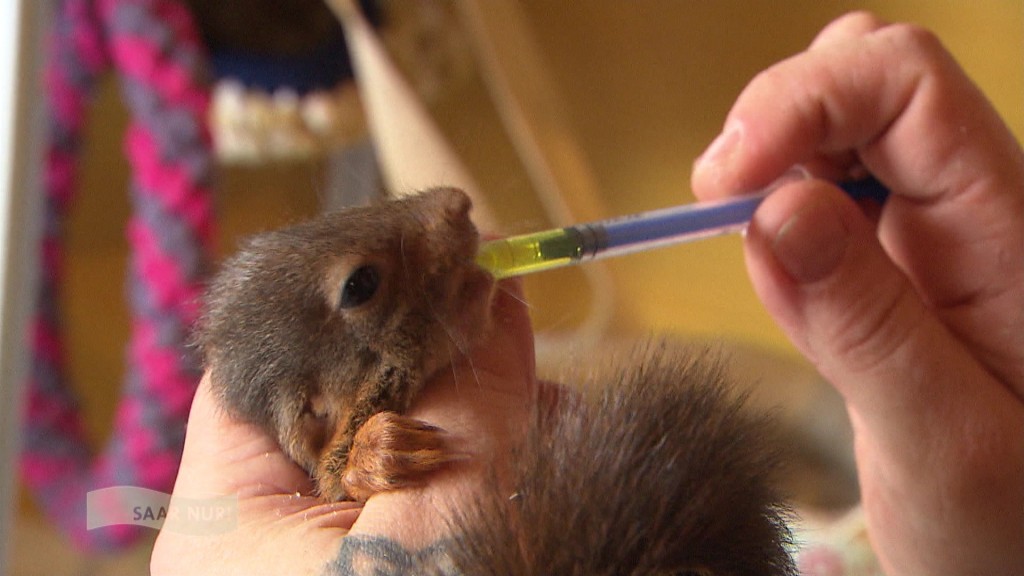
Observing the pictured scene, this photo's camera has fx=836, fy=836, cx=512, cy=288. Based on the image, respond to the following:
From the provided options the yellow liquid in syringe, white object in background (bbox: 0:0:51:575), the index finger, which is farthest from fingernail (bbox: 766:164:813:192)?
white object in background (bbox: 0:0:51:575)

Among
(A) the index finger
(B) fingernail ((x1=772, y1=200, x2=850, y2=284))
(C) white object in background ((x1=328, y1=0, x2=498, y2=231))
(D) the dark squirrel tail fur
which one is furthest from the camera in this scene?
(A) the index finger

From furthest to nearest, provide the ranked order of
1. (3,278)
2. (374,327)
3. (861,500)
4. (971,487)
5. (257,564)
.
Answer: (861,500), (971,487), (3,278), (374,327), (257,564)

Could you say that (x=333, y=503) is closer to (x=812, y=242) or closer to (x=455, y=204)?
(x=455, y=204)

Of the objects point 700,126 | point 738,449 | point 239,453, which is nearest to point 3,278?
point 239,453

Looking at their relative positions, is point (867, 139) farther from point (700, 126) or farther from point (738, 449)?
point (738, 449)

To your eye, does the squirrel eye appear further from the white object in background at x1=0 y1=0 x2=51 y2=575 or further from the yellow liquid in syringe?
the white object in background at x1=0 y1=0 x2=51 y2=575

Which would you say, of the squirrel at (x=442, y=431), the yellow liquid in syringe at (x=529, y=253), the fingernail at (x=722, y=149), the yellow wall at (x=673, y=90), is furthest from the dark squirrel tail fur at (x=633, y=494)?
the fingernail at (x=722, y=149)
